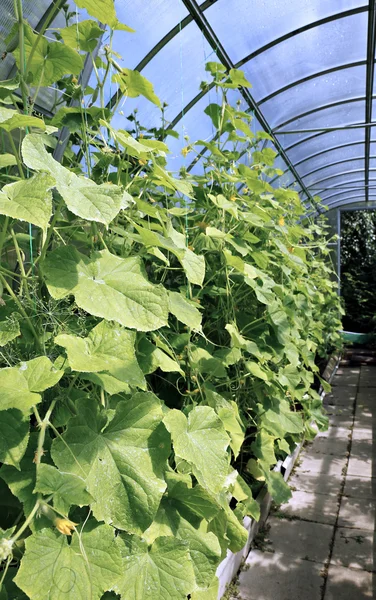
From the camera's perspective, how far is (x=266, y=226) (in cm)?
208

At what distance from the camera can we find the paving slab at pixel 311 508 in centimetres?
301

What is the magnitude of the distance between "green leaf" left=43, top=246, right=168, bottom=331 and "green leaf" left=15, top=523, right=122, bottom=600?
0.33 meters

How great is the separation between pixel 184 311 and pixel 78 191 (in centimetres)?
51

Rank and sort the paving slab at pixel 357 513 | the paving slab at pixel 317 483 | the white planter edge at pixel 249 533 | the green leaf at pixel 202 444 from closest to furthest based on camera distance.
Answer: the green leaf at pixel 202 444 → the white planter edge at pixel 249 533 → the paving slab at pixel 357 513 → the paving slab at pixel 317 483

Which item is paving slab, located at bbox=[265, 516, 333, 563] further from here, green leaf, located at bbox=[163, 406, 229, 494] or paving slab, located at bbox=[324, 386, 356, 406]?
paving slab, located at bbox=[324, 386, 356, 406]

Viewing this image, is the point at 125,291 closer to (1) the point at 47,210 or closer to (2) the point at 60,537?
(1) the point at 47,210

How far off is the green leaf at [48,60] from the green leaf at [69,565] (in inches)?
32.3

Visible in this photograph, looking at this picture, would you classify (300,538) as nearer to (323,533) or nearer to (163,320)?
(323,533)

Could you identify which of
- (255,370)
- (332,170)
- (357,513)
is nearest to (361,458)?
(357,513)

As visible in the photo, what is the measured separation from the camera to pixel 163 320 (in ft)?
2.67

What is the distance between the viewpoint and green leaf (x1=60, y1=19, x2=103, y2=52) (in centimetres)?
110

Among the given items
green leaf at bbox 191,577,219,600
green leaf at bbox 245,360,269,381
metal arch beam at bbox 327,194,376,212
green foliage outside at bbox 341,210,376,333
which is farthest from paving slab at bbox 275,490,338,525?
metal arch beam at bbox 327,194,376,212

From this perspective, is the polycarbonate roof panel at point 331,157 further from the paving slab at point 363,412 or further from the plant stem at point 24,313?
the plant stem at point 24,313

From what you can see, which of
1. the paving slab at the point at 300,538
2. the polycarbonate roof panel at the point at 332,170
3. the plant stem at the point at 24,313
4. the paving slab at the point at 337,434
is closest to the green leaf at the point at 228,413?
the plant stem at the point at 24,313
